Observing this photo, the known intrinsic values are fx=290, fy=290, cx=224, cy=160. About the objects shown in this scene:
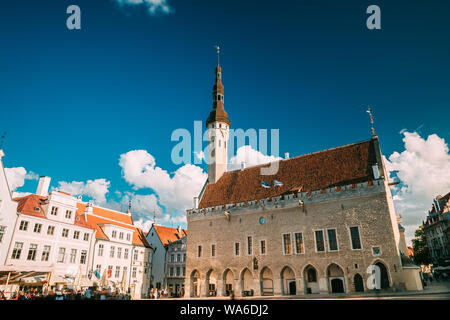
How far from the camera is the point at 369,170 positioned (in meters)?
26.2

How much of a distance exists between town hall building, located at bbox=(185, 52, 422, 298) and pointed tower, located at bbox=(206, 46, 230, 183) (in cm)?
288

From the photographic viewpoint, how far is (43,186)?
99.3ft

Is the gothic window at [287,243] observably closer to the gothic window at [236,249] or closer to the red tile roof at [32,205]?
the gothic window at [236,249]

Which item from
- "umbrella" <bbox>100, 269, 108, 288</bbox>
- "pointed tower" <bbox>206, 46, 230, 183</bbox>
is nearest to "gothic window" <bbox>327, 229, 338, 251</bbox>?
"pointed tower" <bbox>206, 46, 230, 183</bbox>

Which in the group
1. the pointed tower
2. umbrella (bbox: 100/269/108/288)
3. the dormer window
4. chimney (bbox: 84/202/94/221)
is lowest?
umbrella (bbox: 100/269/108/288)

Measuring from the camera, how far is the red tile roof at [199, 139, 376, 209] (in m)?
27.2

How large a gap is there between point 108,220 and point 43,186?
9.56 metres

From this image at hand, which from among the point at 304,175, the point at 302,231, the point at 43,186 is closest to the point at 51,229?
the point at 43,186

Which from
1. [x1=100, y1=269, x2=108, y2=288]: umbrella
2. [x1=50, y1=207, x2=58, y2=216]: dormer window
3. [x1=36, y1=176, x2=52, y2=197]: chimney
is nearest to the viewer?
[x1=50, y1=207, x2=58, y2=216]: dormer window

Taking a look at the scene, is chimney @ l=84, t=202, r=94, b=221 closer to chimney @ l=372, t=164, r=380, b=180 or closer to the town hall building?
the town hall building

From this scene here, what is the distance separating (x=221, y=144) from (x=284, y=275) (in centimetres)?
1878

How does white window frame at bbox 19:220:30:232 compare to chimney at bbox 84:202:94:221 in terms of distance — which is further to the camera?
chimney at bbox 84:202:94:221
